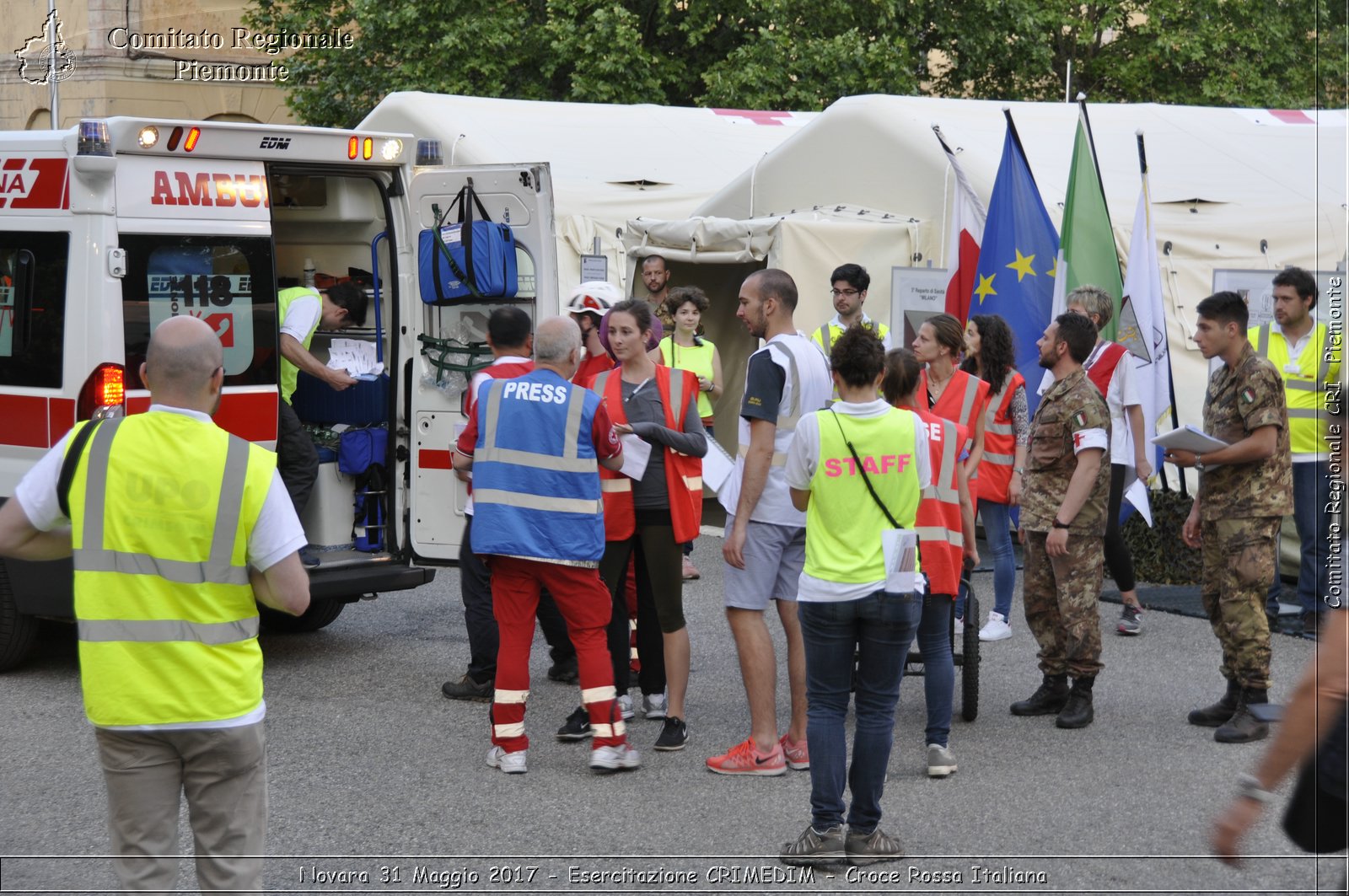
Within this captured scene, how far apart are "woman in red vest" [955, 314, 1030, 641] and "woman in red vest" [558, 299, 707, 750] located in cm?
190

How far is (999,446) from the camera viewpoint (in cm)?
789

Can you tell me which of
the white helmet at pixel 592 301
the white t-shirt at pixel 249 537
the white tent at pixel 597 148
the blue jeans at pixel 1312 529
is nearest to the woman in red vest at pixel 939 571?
the white helmet at pixel 592 301

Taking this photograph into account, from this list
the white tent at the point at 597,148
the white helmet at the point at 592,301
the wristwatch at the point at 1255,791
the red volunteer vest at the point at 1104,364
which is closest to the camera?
the wristwatch at the point at 1255,791

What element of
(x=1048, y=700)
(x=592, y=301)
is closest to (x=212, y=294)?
(x=592, y=301)

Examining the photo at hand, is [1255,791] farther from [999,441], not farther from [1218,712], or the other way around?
[999,441]

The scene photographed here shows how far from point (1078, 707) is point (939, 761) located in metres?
1.02

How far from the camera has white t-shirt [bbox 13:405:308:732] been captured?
3.50 m

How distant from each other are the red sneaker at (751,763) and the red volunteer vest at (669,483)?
87cm

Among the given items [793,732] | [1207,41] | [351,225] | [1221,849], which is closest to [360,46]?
[1207,41]

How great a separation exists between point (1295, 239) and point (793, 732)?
6.70 m

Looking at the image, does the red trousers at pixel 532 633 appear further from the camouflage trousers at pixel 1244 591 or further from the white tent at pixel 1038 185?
the white tent at pixel 1038 185

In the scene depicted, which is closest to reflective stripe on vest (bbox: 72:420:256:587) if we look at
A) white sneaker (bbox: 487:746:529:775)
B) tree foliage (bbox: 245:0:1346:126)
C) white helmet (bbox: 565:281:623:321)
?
white sneaker (bbox: 487:746:529:775)

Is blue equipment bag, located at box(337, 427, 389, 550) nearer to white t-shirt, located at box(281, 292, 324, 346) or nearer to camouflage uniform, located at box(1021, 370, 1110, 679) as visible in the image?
white t-shirt, located at box(281, 292, 324, 346)

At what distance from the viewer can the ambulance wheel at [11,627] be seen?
23.4 ft
